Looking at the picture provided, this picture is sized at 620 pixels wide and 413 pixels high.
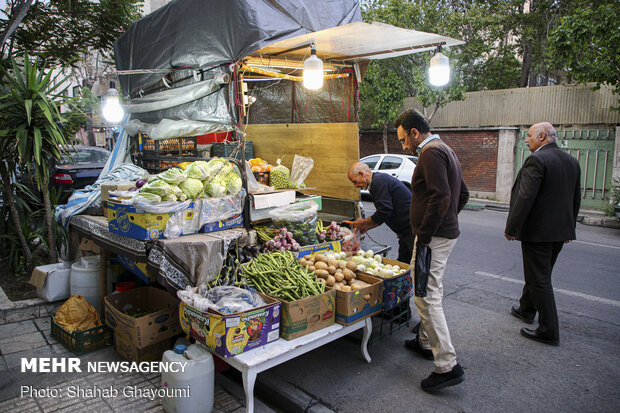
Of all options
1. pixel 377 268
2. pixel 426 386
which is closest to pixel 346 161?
pixel 377 268

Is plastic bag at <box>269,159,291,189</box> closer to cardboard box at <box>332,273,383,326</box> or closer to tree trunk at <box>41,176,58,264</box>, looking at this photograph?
cardboard box at <box>332,273,383,326</box>

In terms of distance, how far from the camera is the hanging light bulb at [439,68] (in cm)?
528

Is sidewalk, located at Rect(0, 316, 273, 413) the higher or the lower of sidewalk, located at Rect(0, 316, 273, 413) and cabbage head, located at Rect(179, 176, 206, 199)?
the lower

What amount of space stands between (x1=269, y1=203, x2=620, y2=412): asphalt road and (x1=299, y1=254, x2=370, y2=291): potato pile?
2.38 feet

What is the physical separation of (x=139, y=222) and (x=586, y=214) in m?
13.6

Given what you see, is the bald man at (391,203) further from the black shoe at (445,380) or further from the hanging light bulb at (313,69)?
the black shoe at (445,380)

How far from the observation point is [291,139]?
21.9ft

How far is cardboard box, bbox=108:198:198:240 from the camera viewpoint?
3.98 meters

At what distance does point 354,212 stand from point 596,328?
126 inches

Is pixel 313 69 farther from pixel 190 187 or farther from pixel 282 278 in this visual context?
pixel 282 278

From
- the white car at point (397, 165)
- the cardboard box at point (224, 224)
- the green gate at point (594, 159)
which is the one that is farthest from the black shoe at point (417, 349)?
the green gate at point (594, 159)

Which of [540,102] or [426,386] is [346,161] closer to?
[426,386]

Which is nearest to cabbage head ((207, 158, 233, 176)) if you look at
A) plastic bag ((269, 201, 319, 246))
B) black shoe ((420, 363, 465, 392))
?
plastic bag ((269, 201, 319, 246))

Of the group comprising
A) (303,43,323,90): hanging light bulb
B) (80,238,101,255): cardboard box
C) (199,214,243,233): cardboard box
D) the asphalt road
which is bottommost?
the asphalt road
